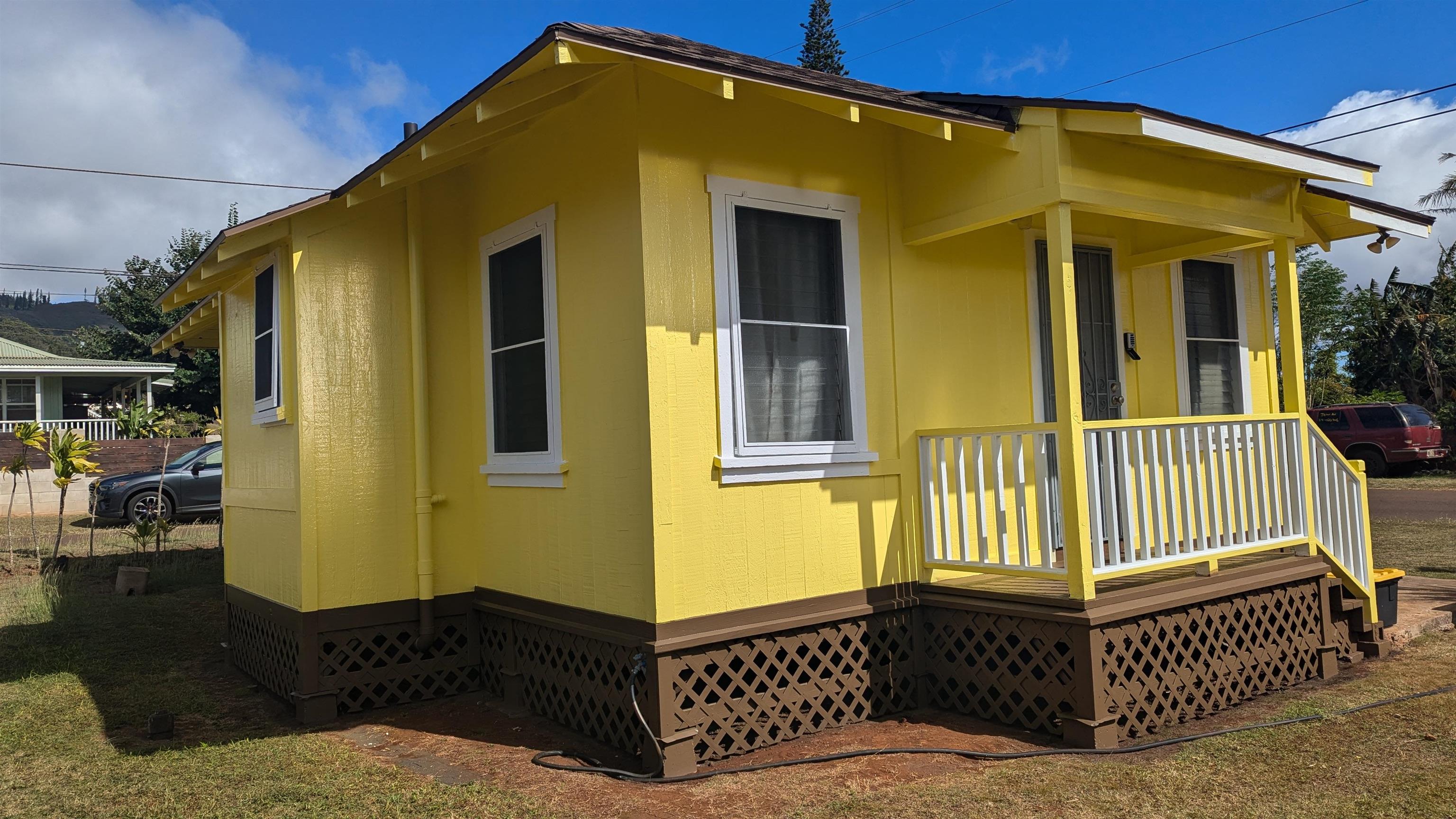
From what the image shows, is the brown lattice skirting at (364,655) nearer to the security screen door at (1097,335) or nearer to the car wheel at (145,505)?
the security screen door at (1097,335)

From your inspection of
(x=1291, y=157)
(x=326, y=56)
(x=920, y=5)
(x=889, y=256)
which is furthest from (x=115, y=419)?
(x=1291, y=157)

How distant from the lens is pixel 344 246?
639cm

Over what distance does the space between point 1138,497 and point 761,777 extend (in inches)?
126

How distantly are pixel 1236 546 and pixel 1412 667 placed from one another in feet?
5.84

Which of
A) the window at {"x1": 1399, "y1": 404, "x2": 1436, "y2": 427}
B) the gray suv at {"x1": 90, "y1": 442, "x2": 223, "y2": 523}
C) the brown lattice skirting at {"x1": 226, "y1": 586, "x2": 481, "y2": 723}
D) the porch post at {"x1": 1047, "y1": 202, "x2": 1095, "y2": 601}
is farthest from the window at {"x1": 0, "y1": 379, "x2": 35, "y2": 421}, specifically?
the window at {"x1": 1399, "y1": 404, "x2": 1436, "y2": 427}

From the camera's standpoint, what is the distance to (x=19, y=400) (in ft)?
91.9

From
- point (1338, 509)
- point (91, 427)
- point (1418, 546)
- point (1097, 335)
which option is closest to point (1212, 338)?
point (1097, 335)

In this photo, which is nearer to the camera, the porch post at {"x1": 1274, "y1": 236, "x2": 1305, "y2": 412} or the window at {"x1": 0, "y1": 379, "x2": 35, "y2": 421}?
the porch post at {"x1": 1274, "y1": 236, "x2": 1305, "y2": 412}

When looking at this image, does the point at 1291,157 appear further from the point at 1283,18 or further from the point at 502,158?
the point at 1283,18

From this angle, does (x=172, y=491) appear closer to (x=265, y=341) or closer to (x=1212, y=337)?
(x=265, y=341)

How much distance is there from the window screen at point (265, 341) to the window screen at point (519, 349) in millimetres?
1478

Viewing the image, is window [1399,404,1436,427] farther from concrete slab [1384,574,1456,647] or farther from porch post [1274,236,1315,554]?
porch post [1274,236,1315,554]

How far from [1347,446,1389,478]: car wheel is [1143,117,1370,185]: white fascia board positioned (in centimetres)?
1893

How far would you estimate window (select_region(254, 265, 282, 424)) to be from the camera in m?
6.59
